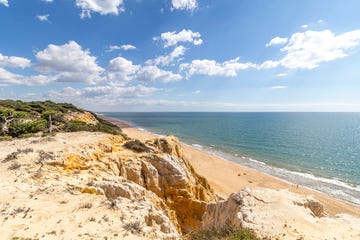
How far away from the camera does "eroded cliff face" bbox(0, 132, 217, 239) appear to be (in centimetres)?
800

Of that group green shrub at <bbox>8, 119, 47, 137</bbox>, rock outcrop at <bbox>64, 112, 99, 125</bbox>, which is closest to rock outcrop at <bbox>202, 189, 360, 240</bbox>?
green shrub at <bbox>8, 119, 47, 137</bbox>

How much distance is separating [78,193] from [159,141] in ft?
30.9

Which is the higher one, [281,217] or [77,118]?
[77,118]

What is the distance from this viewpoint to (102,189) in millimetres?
11000

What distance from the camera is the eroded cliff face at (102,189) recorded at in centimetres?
800

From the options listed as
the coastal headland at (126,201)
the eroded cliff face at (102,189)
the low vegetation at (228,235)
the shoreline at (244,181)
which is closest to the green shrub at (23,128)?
the coastal headland at (126,201)

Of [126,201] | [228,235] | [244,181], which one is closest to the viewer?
[228,235]

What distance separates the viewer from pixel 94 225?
7.86 meters

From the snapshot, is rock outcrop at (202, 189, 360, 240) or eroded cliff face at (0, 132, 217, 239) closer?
rock outcrop at (202, 189, 360, 240)

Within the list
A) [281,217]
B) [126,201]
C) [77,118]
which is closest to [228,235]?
[281,217]

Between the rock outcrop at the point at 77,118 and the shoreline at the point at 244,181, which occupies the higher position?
the rock outcrop at the point at 77,118

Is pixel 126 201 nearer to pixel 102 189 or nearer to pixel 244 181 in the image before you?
pixel 102 189

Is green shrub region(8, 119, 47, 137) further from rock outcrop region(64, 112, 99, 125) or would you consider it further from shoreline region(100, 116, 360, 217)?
shoreline region(100, 116, 360, 217)

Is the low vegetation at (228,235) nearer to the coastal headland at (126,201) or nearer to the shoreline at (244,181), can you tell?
the coastal headland at (126,201)
